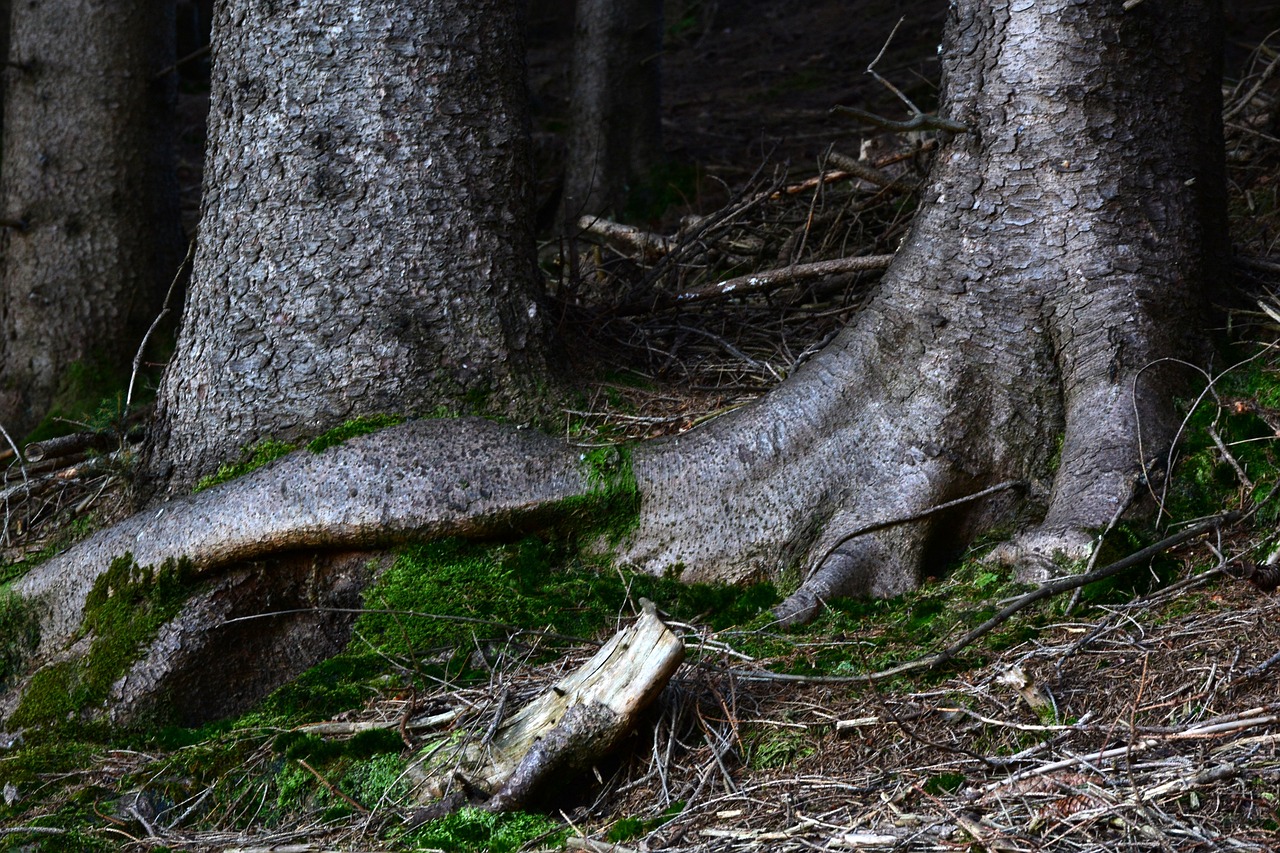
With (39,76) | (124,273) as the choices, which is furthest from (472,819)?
(39,76)

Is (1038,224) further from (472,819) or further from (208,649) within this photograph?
(208,649)

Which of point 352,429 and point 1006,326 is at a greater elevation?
point 1006,326

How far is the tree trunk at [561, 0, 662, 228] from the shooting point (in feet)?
27.9

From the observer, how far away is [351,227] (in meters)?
3.75

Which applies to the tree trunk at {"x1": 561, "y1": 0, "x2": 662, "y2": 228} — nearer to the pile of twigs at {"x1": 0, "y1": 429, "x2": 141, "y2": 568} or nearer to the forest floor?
the forest floor

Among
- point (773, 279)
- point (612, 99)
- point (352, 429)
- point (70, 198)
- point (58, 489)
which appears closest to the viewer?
point (352, 429)

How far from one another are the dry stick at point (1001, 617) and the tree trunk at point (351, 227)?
1576 mm

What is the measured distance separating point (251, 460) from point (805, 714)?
6.86 feet

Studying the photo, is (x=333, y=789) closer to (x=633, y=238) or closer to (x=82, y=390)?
(x=633, y=238)

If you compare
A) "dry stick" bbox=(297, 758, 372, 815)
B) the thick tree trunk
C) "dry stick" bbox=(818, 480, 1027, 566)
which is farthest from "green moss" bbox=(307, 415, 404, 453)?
"dry stick" bbox=(818, 480, 1027, 566)

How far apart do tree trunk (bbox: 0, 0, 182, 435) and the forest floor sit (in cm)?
171

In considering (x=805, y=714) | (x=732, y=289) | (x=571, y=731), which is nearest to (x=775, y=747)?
(x=805, y=714)

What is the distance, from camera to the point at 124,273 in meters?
5.97

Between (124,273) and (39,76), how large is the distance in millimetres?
1094
